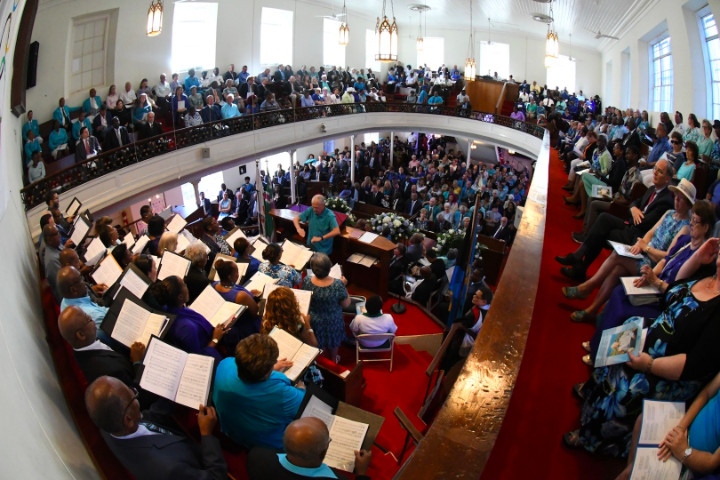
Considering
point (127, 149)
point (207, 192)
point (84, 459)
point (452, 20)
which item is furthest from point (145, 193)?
point (452, 20)

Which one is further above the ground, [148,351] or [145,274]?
[145,274]

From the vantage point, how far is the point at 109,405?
1.93 m

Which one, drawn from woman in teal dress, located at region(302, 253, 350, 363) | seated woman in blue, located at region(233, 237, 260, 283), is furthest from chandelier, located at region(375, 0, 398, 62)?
woman in teal dress, located at region(302, 253, 350, 363)

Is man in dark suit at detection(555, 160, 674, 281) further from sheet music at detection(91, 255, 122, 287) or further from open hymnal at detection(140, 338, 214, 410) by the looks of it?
sheet music at detection(91, 255, 122, 287)

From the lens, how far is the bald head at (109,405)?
192cm

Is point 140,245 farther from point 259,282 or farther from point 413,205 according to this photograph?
point 413,205

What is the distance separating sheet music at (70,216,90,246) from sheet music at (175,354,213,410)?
135 inches

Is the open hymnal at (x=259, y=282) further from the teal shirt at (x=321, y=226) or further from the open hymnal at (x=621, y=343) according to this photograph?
the open hymnal at (x=621, y=343)

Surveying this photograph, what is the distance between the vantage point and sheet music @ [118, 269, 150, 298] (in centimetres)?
363

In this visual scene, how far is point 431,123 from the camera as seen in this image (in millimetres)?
18859

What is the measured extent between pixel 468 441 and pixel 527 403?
1.36 metres

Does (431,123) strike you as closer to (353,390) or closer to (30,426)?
(353,390)

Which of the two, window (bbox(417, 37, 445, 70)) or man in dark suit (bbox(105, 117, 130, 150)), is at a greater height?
window (bbox(417, 37, 445, 70))

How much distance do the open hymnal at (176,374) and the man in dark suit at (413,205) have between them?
1066 cm
